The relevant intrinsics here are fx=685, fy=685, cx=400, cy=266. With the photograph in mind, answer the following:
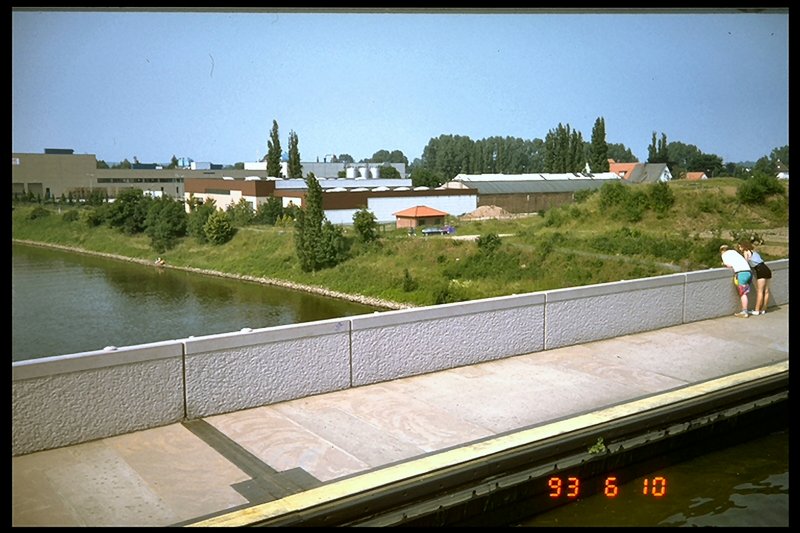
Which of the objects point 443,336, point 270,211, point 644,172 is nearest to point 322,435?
point 443,336

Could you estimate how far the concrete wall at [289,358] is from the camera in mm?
4559

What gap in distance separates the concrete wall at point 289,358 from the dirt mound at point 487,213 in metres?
40.6

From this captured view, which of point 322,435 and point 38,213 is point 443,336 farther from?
point 38,213

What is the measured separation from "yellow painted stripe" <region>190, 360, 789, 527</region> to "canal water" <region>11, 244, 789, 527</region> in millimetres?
561

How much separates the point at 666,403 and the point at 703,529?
3.89ft

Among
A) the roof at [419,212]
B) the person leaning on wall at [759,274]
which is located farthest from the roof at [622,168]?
the person leaning on wall at [759,274]

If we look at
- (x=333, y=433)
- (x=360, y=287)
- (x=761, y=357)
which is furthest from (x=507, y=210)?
(x=333, y=433)

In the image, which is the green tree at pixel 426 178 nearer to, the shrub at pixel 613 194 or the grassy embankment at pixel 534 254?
the grassy embankment at pixel 534 254

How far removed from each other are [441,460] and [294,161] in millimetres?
32510

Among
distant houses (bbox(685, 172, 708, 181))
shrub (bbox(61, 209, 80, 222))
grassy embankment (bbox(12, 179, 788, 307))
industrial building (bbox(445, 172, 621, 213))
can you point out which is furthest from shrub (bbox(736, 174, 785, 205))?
shrub (bbox(61, 209, 80, 222))

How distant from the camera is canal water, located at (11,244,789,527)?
17.0ft

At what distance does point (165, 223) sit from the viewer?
15320 millimetres

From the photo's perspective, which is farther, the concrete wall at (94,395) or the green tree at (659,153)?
the green tree at (659,153)
